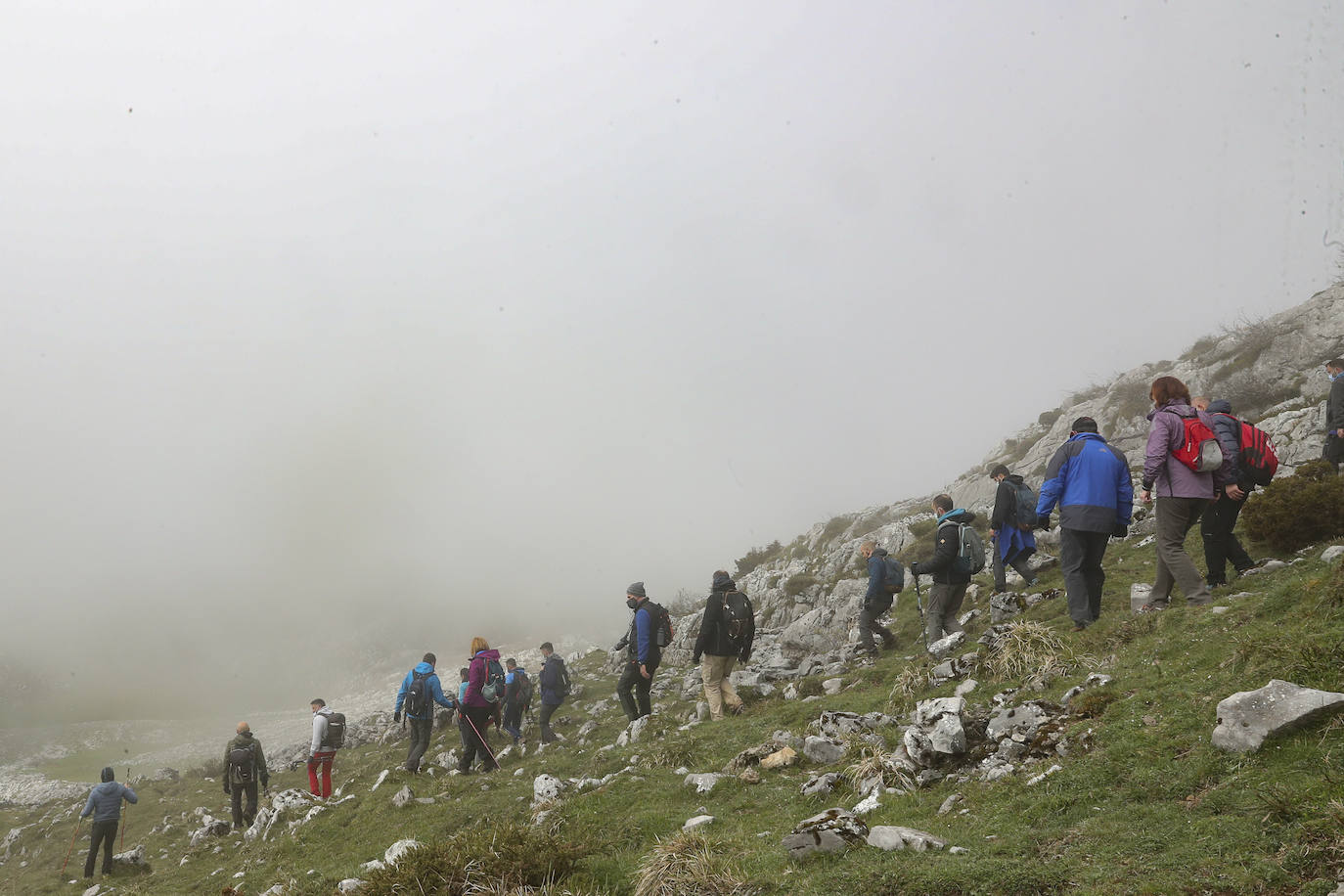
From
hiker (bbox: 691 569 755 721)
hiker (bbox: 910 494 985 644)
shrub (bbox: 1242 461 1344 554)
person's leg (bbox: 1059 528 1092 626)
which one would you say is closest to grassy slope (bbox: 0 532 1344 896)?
person's leg (bbox: 1059 528 1092 626)

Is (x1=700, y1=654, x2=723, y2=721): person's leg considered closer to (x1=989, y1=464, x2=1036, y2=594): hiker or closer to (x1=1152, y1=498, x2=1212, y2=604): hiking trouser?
(x1=989, y1=464, x2=1036, y2=594): hiker

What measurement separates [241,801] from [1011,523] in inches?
752

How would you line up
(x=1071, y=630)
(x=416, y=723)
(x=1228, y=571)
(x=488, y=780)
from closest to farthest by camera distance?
(x=1071, y=630) → (x=1228, y=571) → (x=488, y=780) → (x=416, y=723)

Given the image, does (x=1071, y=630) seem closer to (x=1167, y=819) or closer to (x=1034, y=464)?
(x=1167, y=819)

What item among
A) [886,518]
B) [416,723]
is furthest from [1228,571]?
[886,518]

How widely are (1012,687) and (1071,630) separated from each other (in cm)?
214

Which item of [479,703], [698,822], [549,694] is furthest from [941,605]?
[549,694]

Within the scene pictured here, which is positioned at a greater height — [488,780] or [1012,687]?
[1012,687]

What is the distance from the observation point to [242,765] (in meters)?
16.6

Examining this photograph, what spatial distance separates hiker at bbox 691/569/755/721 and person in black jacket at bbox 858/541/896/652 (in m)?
3.03

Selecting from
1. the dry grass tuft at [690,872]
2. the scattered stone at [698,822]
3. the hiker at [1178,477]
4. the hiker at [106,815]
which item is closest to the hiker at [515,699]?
the hiker at [106,815]

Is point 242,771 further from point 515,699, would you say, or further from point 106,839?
point 515,699

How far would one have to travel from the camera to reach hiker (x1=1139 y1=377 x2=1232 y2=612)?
853cm

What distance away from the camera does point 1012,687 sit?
8.25m
